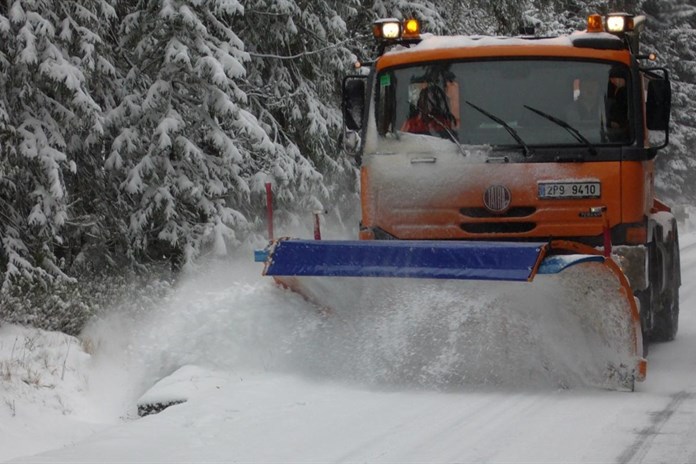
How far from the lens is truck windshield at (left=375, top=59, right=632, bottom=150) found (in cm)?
738

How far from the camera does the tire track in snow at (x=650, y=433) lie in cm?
484

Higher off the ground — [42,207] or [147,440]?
[42,207]

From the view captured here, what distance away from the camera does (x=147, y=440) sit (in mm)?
5262

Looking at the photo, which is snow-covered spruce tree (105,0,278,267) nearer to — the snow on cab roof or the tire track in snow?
the snow on cab roof

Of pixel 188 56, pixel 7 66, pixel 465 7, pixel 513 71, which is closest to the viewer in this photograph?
pixel 513 71

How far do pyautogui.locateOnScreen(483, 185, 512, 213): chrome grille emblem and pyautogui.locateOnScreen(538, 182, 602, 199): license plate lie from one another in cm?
29

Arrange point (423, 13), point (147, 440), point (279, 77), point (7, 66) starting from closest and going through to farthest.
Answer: point (147, 440) < point (7, 66) < point (279, 77) < point (423, 13)

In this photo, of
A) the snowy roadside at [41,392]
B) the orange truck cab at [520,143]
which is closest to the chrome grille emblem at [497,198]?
the orange truck cab at [520,143]

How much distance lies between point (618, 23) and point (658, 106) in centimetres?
70

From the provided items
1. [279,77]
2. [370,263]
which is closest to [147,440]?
[370,263]

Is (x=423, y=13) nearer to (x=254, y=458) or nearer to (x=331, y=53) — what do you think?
(x=331, y=53)

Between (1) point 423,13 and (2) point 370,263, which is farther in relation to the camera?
(1) point 423,13

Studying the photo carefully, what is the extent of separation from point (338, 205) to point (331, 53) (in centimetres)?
270

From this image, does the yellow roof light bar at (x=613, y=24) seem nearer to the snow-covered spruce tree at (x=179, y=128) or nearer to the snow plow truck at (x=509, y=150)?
the snow plow truck at (x=509, y=150)
